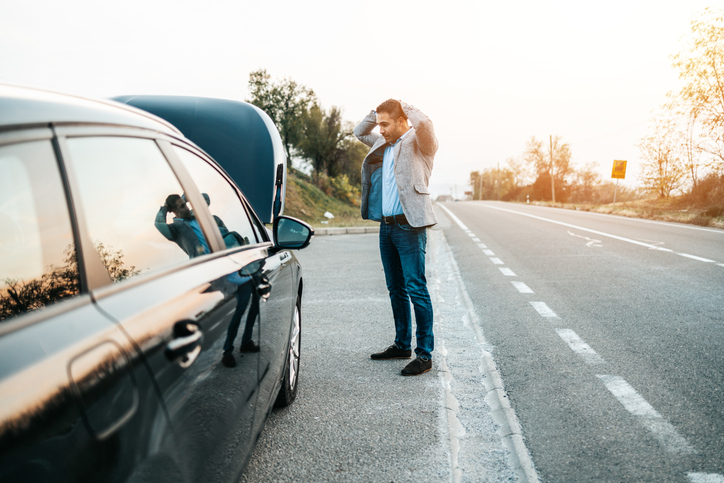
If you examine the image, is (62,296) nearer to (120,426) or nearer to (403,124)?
(120,426)

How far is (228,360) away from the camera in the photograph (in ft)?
6.25

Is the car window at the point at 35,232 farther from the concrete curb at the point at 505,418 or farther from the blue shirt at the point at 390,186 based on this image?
the blue shirt at the point at 390,186

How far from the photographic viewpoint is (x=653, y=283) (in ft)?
24.5

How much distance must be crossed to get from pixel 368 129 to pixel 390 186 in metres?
0.65

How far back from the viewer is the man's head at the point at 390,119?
164 inches

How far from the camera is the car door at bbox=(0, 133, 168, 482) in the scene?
942 millimetres

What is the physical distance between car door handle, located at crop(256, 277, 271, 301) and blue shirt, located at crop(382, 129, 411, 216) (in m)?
1.80

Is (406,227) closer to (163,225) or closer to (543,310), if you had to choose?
(163,225)

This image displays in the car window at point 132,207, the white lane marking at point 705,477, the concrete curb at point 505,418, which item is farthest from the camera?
the concrete curb at point 505,418

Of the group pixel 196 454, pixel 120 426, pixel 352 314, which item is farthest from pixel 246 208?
pixel 352 314

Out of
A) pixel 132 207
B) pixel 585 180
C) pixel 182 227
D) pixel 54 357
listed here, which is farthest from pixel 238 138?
pixel 585 180

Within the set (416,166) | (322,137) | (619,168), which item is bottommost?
(416,166)

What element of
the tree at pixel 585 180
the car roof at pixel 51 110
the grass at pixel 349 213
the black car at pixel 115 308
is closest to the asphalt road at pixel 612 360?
the black car at pixel 115 308

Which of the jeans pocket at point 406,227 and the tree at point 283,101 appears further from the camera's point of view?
the tree at point 283,101
